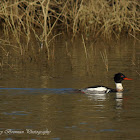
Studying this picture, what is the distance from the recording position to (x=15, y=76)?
14539 millimetres

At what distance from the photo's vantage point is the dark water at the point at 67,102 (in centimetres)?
831

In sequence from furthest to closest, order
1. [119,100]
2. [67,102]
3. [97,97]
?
[97,97] < [119,100] < [67,102]

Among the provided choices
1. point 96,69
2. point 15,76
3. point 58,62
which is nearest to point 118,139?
point 15,76

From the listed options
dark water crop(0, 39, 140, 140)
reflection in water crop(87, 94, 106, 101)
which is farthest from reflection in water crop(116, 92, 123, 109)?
reflection in water crop(87, 94, 106, 101)

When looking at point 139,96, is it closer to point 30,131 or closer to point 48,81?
point 48,81

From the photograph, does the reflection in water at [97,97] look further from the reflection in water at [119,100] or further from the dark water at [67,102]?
the reflection in water at [119,100]

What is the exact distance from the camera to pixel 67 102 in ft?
36.0

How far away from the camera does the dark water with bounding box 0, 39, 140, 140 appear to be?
8.31 metres

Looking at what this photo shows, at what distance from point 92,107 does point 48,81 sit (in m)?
3.55

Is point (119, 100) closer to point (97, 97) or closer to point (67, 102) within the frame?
point (97, 97)

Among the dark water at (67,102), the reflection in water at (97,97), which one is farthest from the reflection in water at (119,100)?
the reflection in water at (97,97)

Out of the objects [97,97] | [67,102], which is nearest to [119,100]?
[97,97]

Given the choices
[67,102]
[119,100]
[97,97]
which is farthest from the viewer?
[97,97]

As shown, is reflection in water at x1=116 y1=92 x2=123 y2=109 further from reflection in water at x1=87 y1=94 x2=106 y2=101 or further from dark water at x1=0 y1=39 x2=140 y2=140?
reflection in water at x1=87 y1=94 x2=106 y2=101
